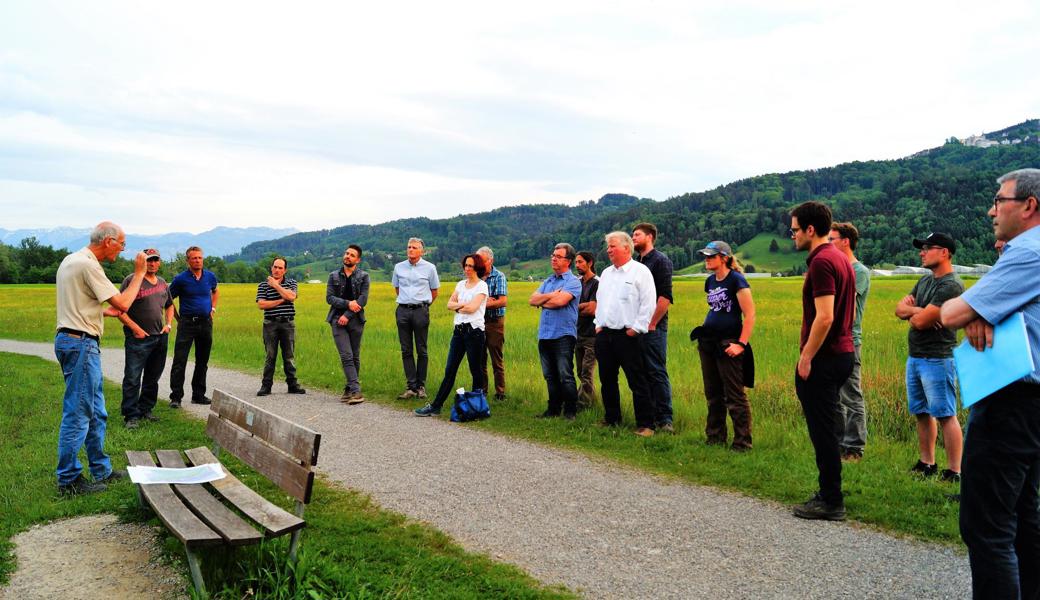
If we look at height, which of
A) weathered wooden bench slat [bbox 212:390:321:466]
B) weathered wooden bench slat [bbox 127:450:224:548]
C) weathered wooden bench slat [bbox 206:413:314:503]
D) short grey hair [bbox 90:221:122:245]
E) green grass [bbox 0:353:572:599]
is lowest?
green grass [bbox 0:353:572:599]

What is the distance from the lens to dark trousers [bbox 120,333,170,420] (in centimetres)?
814

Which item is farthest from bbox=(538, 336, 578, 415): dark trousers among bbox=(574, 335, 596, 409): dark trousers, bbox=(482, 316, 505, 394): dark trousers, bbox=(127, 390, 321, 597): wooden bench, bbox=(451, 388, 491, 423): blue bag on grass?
bbox=(127, 390, 321, 597): wooden bench

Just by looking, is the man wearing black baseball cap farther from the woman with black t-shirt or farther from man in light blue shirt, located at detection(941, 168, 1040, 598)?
man in light blue shirt, located at detection(941, 168, 1040, 598)

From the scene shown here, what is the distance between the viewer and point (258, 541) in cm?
353

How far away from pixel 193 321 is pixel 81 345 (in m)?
4.38

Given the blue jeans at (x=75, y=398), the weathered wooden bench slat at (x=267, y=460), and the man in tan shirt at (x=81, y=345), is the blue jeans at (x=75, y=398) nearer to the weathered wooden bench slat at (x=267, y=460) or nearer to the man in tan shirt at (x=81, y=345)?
the man in tan shirt at (x=81, y=345)

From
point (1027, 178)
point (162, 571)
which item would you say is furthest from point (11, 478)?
point (1027, 178)

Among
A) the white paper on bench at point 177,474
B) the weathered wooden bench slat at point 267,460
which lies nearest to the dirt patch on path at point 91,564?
the white paper on bench at point 177,474

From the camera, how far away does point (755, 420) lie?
26.3 ft

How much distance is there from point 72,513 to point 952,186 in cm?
13575

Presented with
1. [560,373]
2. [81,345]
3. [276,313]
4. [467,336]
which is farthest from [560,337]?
[81,345]

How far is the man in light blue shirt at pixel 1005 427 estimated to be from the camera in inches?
111

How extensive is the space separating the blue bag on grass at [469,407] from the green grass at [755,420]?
17 cm

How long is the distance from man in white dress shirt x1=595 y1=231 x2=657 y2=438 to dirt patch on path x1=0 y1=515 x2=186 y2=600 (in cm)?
487
